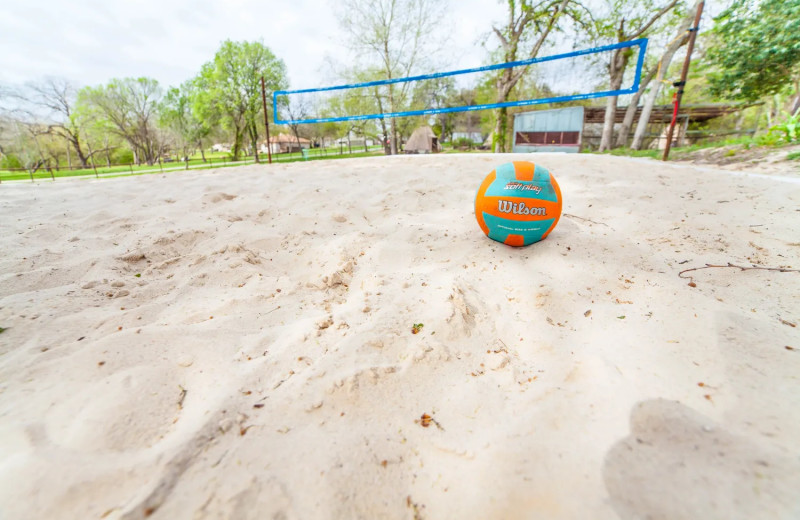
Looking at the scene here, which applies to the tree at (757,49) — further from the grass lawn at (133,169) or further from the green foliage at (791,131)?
the grass lawn at (133,169)

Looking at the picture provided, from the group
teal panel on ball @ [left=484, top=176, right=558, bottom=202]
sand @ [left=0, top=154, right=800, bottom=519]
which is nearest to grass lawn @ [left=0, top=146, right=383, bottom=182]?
sand @ [left=0, top=154, right=800, bottom=519]

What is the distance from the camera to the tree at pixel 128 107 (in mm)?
29672

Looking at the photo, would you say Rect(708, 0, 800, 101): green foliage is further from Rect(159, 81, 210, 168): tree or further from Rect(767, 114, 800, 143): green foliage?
Rect(159, 81, 210, 168): tree

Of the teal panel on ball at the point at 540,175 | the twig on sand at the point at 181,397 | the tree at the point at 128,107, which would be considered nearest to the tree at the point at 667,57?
the teal panel on ball at the point at 540,175

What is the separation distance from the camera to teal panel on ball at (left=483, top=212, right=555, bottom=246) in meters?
2.49

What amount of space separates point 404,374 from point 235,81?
28.3m

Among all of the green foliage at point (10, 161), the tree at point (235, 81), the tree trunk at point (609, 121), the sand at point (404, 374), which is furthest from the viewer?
the green foliage at point (10, 161)

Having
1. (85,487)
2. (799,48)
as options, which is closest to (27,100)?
(85,487)

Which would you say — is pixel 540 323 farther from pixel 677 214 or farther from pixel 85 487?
pixel 677 214

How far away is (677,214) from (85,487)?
438cm

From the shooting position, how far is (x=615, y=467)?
986mm

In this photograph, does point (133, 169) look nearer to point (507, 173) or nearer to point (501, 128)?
point (501, 128)

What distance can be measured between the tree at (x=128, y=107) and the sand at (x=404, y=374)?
3934 centimetres

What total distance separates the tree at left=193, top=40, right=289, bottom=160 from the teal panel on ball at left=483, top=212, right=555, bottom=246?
24.0 metres
